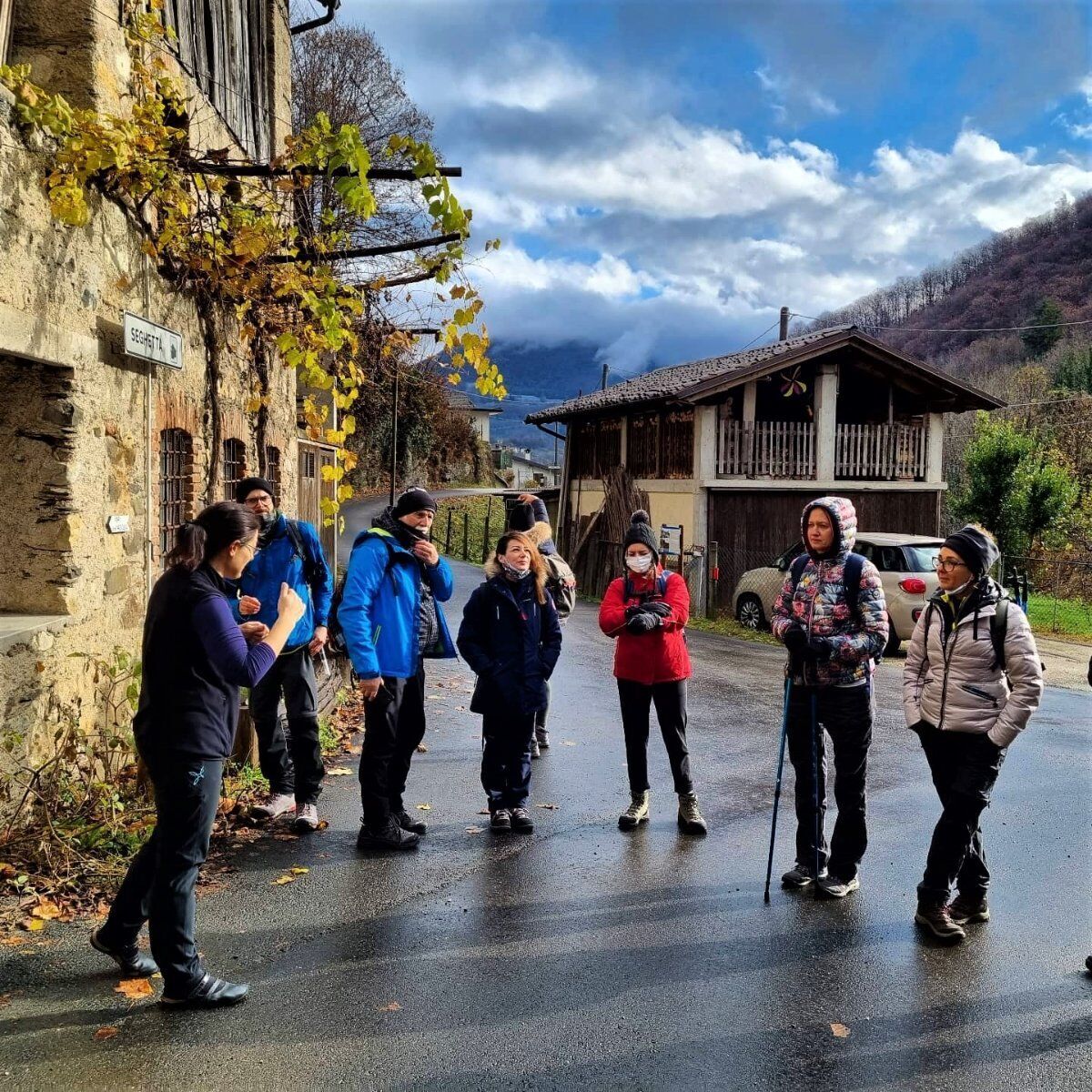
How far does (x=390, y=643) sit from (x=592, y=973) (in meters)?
2.04

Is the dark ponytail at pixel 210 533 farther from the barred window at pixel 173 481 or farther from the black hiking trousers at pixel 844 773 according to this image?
the barred window at pixel 173 481

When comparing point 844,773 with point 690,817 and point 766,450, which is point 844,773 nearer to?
point 690,817

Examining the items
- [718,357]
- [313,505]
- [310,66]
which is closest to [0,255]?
[313,505]

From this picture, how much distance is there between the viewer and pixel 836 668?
4.73m

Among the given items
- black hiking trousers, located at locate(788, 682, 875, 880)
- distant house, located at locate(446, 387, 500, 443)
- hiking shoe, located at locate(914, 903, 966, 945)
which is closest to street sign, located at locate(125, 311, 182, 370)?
black hiking trousers, located at locate(788, 682, 875, 880)

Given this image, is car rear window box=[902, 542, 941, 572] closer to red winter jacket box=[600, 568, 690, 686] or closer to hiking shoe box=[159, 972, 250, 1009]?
Result: red winter jacket box=[600, 568, 690, 686]

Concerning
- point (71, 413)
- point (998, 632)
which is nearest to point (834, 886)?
point (998, 632)

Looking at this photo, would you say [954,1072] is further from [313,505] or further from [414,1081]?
[313,505]

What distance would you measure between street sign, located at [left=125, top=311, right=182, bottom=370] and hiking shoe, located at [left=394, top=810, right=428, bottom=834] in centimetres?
302

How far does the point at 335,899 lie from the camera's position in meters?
4.57

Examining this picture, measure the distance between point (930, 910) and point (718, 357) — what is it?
24.1 metres

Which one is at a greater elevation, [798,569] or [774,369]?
[774,369]

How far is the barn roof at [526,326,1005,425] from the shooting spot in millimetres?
20500

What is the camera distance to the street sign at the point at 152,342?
5.68 metres
